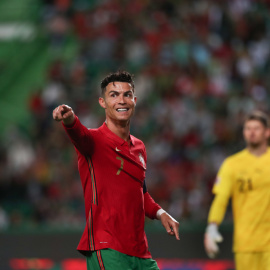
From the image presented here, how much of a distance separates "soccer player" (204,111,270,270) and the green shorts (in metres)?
1.86

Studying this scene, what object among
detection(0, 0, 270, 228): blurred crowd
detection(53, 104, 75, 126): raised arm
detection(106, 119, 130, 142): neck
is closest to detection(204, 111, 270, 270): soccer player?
detection(106, 119, 130, 142): neck

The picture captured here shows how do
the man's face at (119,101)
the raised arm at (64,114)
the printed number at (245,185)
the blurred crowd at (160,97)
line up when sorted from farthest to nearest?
the blurred crowd at (160,97) → the printed number at (245,185) → the man's face at (119,101) → the raised arm at (64,114)

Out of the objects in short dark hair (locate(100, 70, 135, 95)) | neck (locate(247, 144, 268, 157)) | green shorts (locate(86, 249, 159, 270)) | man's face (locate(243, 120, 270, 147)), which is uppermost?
short dark hair (locate(100, 70, 135, 95))

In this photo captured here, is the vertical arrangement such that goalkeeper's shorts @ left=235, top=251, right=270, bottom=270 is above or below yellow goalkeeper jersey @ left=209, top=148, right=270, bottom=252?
below

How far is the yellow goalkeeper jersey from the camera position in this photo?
249 inches

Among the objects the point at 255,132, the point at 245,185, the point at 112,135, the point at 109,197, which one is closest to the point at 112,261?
the point at 109,197

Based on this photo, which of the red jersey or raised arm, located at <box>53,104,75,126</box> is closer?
raised arm, located at <box>53,104,75,126</box>

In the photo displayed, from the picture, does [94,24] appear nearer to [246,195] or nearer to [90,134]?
[246,195]

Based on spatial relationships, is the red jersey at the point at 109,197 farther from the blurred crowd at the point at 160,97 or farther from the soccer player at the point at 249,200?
the blurred crowd at the point at 160,97

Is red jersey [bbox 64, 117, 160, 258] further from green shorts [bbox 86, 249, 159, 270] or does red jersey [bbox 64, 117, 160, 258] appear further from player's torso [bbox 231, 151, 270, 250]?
player's torso [bbox 231, 151, 270, 250]

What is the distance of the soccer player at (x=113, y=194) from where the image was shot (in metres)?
4.39

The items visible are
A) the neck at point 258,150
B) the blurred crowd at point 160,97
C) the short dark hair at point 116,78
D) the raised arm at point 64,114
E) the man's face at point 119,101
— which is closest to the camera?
the raised arm at point 64,114

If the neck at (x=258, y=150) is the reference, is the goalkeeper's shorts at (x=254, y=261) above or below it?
below

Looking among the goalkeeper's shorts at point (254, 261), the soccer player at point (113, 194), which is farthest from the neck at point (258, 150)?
the soccer player at point (113, 194)
